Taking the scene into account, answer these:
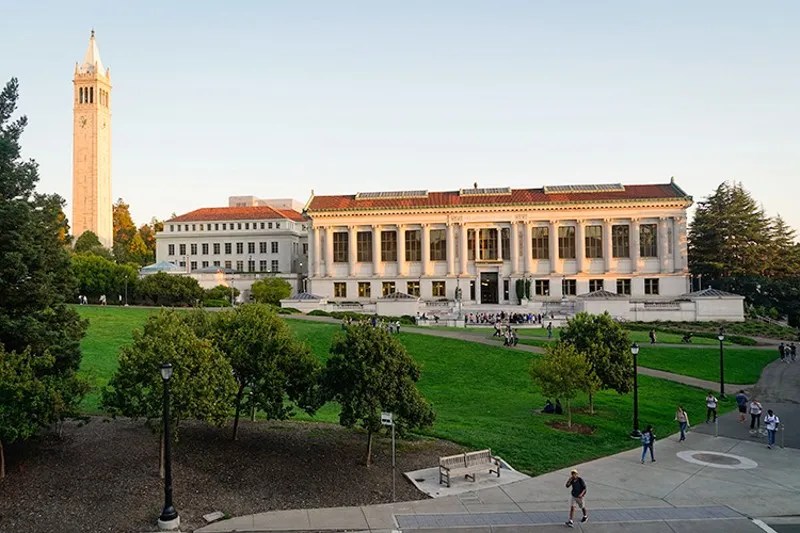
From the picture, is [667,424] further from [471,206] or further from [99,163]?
[99,163]

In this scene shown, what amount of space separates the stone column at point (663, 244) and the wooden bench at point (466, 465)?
221ft

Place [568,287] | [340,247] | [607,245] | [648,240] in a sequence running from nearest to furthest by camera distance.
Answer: [648,240], [607,245], [568,287], [340,247]

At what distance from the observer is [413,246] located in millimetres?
86000

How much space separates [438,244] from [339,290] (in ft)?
50.1

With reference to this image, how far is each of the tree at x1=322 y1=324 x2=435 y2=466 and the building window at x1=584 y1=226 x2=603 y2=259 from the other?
6737 centimetres

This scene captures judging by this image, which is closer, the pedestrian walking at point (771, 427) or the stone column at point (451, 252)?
the pedestrian walking at point (771, 427)

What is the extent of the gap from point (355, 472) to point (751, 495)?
1183 centimetres

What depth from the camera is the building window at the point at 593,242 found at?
8244 cm

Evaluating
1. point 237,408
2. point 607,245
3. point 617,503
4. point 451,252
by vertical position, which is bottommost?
point 617,503

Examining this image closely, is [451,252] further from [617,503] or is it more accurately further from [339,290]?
[617,503]

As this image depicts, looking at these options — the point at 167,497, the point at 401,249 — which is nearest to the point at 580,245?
the point at 401,249

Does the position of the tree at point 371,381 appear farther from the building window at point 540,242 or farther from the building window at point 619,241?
the building window at point 619,241

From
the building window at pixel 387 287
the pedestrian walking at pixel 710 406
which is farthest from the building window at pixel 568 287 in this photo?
the pedestrian walking at pixel 710 406

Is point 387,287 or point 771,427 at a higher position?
point 387,287
